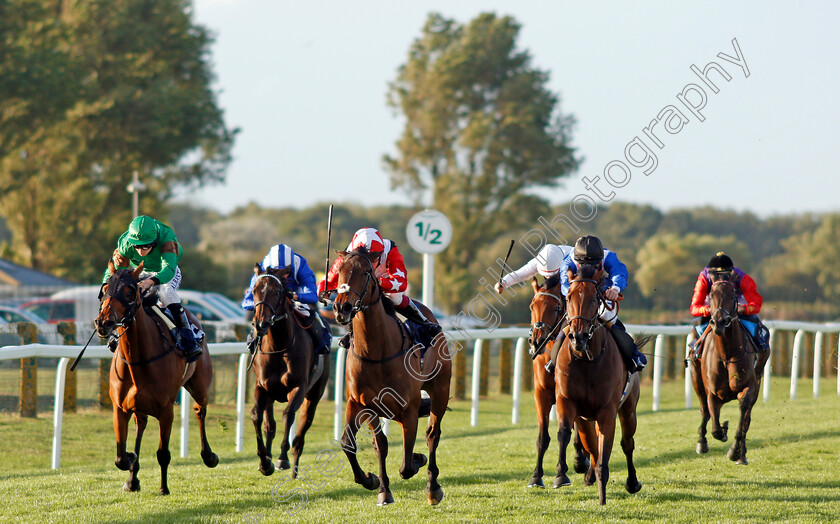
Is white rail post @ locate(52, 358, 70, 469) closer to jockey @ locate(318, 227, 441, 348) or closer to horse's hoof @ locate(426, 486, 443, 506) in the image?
jockey @ locate(318, 227, 441, 348)

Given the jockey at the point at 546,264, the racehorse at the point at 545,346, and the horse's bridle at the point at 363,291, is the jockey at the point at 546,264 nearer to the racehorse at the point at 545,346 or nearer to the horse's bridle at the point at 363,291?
the racehorse at the point at 545,346

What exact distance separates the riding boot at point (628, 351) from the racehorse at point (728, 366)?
162 cm

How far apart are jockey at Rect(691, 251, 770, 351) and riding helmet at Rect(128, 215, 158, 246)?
459cm

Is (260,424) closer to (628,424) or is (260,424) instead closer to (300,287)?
(300,287)

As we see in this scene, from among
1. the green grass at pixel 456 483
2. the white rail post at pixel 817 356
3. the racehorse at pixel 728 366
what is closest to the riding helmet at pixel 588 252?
the green grass at pixel 456 483

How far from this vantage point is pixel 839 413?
10719 millimetres

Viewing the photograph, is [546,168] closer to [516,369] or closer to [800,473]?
[516,369]

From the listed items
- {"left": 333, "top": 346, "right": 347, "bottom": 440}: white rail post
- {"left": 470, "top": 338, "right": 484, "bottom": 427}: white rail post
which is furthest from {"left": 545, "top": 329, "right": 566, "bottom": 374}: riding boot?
{"left": 470, "top": 338, "right": 484, "bottom": 427}: white rail post

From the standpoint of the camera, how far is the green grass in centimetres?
562

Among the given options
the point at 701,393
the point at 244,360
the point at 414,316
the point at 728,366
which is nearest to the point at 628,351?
the point at 414,316

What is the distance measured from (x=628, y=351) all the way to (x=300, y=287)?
2.57m

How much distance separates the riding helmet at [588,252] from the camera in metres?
6.05

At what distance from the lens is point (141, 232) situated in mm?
6270

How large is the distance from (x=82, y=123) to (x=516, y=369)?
19.7m
